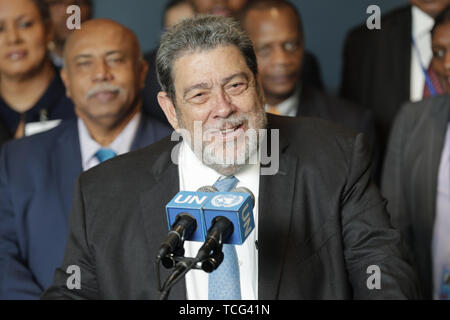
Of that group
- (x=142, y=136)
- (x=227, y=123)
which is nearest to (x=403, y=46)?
(x=142, y=136)

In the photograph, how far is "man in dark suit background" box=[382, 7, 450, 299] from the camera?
282 cm

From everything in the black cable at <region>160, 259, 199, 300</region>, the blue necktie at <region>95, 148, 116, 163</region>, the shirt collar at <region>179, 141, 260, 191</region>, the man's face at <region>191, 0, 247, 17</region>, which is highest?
the man's face at <region>191, 0, 247, 17</region>

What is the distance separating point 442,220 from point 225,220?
1776mm

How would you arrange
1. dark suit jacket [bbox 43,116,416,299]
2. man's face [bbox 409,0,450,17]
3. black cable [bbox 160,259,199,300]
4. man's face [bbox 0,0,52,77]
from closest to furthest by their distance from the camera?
black cable [bbox 160,259,199,300], dark suit jacket [bbox 43,116,416,299], man's face [bbox 0,0,52,77], man's face [bbox 409,0,450,17]

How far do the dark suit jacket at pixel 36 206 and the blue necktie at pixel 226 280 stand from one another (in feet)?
3.56

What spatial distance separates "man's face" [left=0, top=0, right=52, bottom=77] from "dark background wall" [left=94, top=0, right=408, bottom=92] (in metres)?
0.98

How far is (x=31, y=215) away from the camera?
269cm

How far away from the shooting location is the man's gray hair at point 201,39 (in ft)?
5.93

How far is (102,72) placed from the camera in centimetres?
272

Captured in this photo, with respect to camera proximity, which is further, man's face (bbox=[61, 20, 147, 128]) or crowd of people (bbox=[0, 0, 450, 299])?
man's face (bbox=[61, 20, 147, 128])

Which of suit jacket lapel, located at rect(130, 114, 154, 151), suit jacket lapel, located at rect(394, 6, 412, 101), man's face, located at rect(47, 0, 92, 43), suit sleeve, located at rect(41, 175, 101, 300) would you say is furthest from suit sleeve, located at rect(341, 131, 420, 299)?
man's face, located at rect(47, 0, 92, 43)

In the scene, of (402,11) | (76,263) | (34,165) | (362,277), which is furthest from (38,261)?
(402,11)

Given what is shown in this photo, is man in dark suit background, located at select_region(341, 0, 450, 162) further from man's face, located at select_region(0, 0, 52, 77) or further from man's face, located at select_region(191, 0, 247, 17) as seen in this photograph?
man's face, located at select_region(0, 0, 52, 77)

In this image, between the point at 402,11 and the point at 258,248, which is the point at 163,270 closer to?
the point at 258,248
